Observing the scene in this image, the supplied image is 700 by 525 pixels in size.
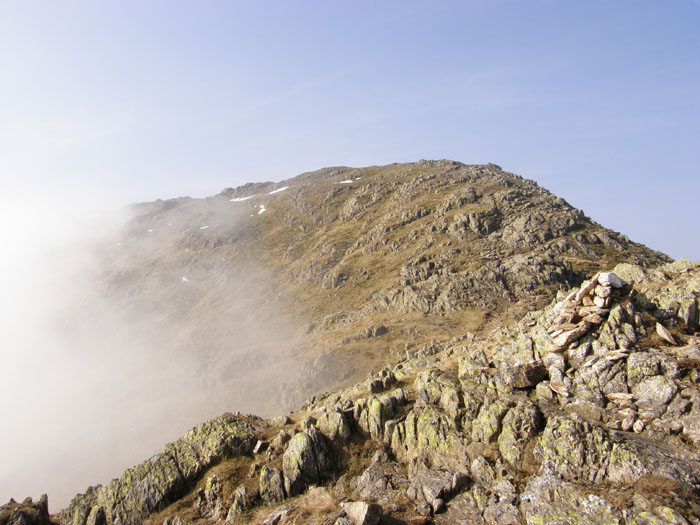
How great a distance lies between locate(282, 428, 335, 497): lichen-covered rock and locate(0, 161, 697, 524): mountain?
7 cm

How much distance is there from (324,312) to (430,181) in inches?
2623

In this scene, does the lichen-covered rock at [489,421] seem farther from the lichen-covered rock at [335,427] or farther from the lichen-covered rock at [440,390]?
the lichen-covered rock at [335,427]

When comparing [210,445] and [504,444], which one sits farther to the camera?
[210,445]

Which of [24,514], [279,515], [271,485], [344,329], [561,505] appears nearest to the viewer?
[561,505]

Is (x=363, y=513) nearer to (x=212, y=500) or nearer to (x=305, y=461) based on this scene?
(x=305, y=461)

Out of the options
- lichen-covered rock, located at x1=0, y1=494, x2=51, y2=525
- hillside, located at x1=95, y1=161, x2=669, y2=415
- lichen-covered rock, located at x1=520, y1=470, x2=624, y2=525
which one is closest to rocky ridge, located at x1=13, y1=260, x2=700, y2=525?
lichen-covered rock, located at x1=520, y1=470, x2=624, y2=525

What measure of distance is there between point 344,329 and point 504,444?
59.0 meters

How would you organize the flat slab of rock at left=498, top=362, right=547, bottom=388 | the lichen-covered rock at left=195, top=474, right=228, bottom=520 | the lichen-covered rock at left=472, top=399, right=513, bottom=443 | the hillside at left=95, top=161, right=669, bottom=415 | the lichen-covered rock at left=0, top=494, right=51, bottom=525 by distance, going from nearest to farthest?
1. the lichen-covered rock at left=472, top=399, right=513, bottom=443
2. the lichen-covered rock at left=195, top=474, right=228, bottom=520
3. the flat slab of rock at left=498, top=362, right=547, bottom=388
4. the lichen-covered rock at left=0, top=494, right=51, bottom=525
5. the hillside at left=95, top=161, right=669, bottom=415

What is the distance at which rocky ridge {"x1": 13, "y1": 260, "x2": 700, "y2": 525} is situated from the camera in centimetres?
1442

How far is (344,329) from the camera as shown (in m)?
75.5

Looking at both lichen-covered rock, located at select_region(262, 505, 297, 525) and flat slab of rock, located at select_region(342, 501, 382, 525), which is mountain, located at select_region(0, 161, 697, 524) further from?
flat slab of rock, located at select_region(342, 501, 382, 525)

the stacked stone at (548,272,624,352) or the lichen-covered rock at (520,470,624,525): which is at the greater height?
the stacked stone at (548,272,624,352)

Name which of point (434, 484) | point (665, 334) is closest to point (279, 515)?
point (434, 484)

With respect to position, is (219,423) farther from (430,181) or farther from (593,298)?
(430,181)
